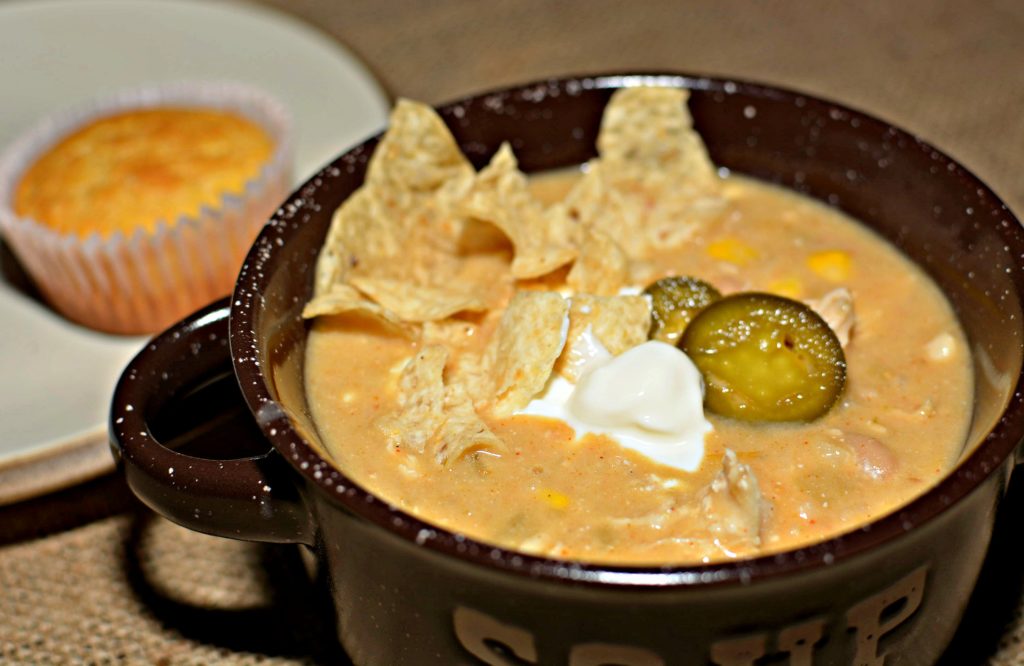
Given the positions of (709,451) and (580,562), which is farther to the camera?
(709,451)

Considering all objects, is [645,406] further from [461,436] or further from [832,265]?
[832,265]

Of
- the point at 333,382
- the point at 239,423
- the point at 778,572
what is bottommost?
the point at 239,423

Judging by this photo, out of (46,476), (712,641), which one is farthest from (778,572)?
(46,476)

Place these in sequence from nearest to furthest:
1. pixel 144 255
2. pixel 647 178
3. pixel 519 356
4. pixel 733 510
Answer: pixel 733 510, pixel 519 356, pixel 647 178, pixel 144 255

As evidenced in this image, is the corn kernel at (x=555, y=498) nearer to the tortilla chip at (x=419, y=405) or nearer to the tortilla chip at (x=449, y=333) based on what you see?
the tortilla chip at (x=419, y=405)

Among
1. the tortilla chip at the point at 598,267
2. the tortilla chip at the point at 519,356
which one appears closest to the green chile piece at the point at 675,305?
the tortilla chip at the point at 598,267

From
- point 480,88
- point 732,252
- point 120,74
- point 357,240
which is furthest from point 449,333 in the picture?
point 120,74

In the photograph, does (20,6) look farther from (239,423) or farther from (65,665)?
(65,665)
